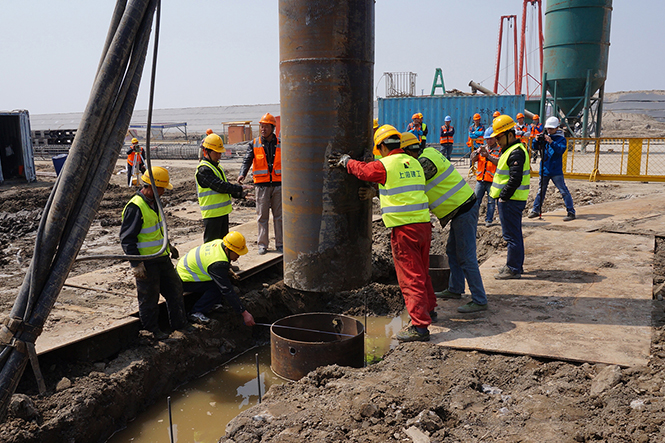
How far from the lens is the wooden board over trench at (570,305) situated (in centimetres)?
419

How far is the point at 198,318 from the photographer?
5.81m

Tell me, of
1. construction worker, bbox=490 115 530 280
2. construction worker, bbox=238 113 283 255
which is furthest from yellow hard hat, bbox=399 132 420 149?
construction worker, bbox=238 113 283 255

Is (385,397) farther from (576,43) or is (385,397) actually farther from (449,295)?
(576,43)

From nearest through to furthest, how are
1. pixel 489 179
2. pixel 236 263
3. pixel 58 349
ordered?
pixel 58 349, pixel 236 263, pixel 489 179

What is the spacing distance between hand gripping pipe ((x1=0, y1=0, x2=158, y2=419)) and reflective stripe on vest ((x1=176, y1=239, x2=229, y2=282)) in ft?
9.84

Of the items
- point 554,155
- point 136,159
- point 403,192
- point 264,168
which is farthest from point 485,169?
point 136,159

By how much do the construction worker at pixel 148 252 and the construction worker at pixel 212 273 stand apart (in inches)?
14.6

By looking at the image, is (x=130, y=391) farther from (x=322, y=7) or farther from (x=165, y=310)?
(x=322, y=7)

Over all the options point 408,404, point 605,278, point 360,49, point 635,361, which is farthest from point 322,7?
point 605,278

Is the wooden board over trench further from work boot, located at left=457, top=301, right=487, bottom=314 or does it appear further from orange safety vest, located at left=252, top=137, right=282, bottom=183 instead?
orange safety vest, located at left=252, top=137, right=282, bottom=183

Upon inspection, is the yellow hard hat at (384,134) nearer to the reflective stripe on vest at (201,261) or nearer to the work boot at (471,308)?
the work boot at (471,308)

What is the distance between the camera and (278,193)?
7.20 metres

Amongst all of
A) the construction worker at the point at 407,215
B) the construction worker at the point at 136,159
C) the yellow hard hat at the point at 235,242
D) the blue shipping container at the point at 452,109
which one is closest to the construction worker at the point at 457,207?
the construction worker at the point at 407,215

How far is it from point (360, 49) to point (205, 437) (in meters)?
3.62
